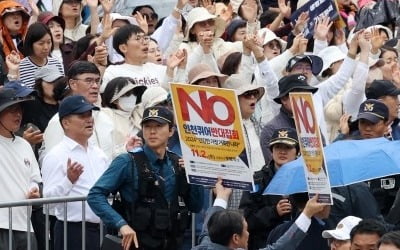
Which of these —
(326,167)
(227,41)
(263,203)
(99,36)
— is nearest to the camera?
(326,167)

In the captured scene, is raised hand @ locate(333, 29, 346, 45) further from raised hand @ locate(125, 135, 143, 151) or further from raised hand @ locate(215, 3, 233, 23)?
raised hand @ locate(125, 135, 143, 151)

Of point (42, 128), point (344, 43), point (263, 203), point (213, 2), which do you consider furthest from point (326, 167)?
point (213, 2)

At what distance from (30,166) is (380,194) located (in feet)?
9.07

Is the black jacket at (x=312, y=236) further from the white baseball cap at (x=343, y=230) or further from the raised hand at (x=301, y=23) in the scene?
the raised hand at (x=301, y=23)

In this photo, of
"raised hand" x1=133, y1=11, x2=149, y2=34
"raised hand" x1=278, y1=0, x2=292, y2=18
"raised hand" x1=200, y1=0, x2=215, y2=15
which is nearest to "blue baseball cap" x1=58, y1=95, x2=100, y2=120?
"raised hand" x1=133, y1=11, x2=149, y2=34

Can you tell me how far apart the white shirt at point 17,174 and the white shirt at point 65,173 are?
11 cm

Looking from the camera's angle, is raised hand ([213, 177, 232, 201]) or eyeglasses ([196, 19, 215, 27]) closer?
raised hand ([213, 177, 232, 201])

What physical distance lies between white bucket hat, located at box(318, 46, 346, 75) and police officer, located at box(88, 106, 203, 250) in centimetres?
490

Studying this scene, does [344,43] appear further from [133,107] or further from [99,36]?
[133,107]

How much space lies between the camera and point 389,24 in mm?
19594

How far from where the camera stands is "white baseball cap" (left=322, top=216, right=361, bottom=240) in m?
10.9

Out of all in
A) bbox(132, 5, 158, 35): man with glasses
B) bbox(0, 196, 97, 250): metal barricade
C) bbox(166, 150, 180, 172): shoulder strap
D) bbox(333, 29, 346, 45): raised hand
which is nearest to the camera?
bbox(166, 150, 180, 172): shoulder strap

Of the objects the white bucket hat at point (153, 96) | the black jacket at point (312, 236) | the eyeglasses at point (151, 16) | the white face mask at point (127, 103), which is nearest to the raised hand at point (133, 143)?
the white bucket hat at point (153, 96)

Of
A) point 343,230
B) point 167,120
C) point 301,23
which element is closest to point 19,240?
point 167,120
